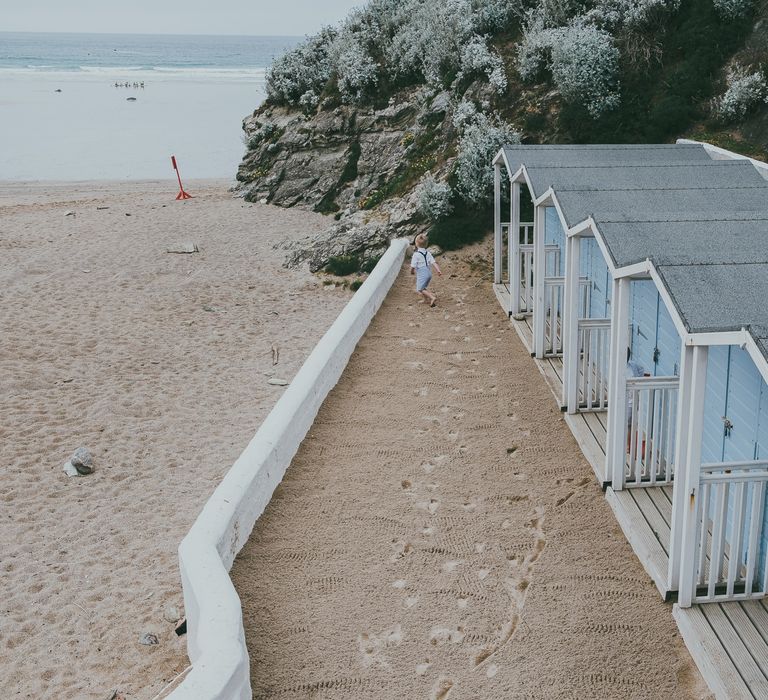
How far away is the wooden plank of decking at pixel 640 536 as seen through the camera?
6.86 meters

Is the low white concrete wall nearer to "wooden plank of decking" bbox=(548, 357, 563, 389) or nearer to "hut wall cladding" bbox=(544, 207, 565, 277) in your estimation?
"wooden plank of decking" bbox=(548, 357, 563, 389)

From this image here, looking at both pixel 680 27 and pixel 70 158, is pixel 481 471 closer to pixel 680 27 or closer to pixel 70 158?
pixel 680 27

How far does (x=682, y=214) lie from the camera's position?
27.4 ft

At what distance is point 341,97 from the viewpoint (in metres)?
26.5

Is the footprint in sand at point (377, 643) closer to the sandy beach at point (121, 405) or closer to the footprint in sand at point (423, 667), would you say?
the footprint in sand at point (423, 667)

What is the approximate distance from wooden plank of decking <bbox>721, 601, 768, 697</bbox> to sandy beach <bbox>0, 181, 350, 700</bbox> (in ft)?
14.2

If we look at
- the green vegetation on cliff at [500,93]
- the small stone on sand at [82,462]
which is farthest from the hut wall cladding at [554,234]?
the small stone on sand at [82,462]

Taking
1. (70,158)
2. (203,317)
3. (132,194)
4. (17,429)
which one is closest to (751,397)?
(17,429)

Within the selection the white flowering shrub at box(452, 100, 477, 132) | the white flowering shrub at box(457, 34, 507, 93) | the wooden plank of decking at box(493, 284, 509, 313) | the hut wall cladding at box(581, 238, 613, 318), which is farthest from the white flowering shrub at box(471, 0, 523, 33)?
the hut wall cladding at box(581, 238, 613, 318)

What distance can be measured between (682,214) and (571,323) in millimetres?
1776

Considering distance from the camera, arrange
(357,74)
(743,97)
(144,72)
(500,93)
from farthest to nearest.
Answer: (144,72) → (357,74) → (500,93) → (743,97)

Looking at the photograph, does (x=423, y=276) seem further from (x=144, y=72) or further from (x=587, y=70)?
(x=144, y=72)

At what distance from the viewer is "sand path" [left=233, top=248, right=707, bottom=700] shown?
19.9ft

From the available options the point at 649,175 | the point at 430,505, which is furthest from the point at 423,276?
the point at 430,505
